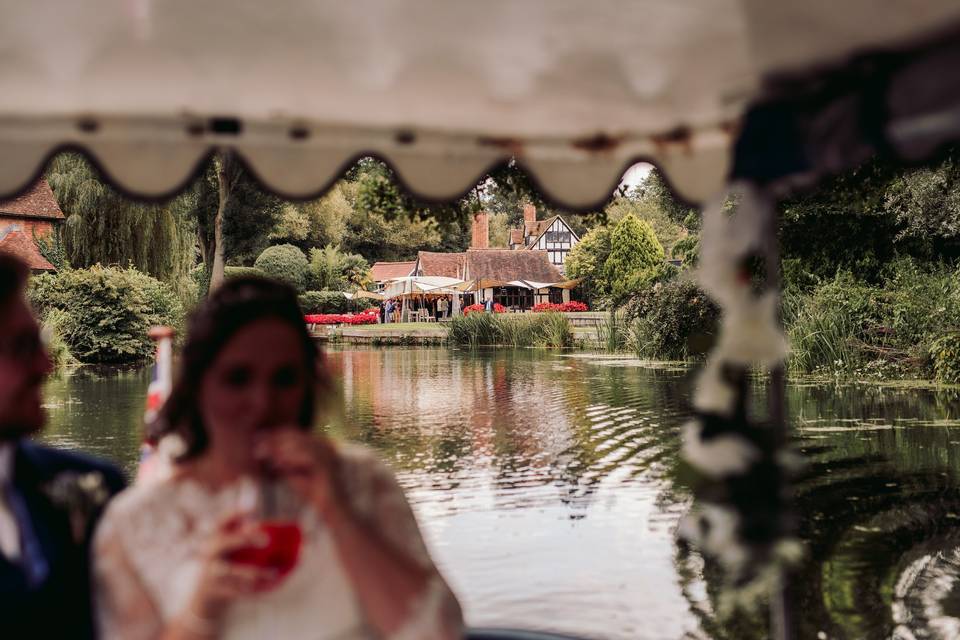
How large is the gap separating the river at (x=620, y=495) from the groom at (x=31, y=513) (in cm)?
396

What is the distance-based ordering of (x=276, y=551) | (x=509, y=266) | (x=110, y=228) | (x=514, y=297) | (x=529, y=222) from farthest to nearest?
(x=529, y=222), (x=514, y=297), (x=509, y=266), (x=110, y=228), (x=276, y=551)

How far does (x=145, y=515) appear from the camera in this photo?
1.66 metres

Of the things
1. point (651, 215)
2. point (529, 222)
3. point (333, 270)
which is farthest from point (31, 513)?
point (651, 215)

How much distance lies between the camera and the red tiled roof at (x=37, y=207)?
92.0ft

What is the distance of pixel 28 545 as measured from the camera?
67.7 inches

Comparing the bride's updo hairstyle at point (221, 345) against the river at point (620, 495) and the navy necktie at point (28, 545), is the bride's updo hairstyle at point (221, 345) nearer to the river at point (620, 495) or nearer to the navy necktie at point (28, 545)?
the navy necktie at point (28, 545)

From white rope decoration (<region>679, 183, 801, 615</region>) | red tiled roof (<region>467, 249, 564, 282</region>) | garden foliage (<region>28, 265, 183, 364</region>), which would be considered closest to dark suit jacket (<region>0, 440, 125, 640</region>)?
white rope decoration (<region>679, 183, 801, 615</region>)

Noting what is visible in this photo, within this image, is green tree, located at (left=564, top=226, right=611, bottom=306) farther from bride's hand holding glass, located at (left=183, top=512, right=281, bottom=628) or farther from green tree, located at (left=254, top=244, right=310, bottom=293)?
bride's hand holding glass, located at (left=183, top=512, right=281, bottom=628)

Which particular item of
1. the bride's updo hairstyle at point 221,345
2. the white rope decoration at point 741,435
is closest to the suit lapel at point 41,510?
the bride's updo hairstyle at point 221,345

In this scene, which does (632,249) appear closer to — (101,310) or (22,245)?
(22,245)

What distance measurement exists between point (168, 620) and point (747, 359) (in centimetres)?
143

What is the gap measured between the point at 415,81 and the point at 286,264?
4760cm

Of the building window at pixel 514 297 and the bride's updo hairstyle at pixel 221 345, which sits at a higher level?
the building window at pixel 514 297

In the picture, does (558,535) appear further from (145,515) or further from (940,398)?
(940,398)
